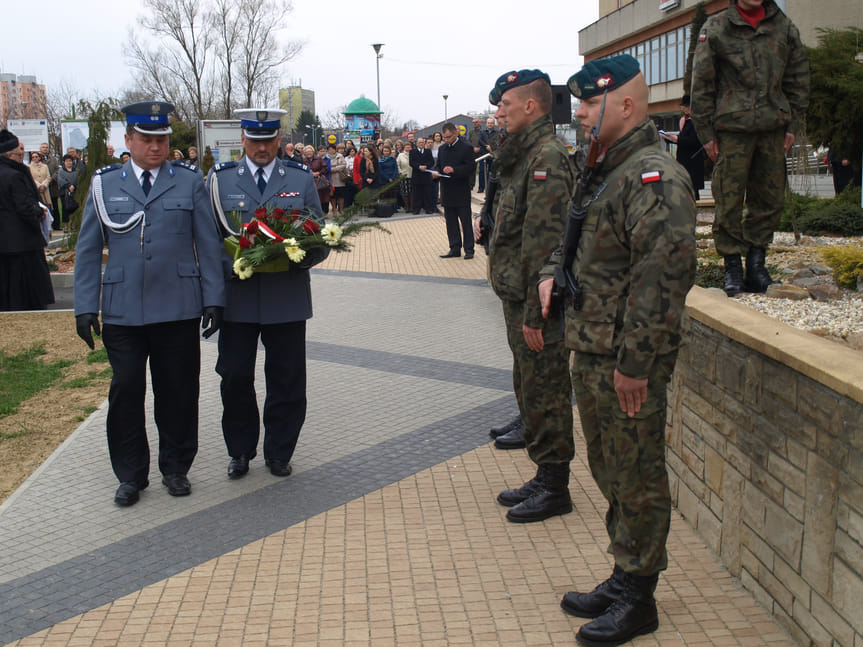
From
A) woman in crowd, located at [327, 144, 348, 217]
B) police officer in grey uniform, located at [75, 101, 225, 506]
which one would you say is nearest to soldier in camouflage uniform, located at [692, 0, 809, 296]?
police officer in grey uniform, located at [75, 101, 225, 506]

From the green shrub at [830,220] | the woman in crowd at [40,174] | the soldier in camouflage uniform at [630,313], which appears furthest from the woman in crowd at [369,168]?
the soldier in camouflage uniform at [630,313]

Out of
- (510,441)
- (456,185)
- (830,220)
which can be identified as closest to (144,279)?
(510,441)

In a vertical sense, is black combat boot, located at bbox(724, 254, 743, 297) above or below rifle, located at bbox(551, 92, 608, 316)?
below

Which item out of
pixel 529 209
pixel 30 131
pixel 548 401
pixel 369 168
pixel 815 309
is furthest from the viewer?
pixel 30 131

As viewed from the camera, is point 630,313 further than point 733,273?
No

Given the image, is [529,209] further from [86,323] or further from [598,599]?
[86,323]

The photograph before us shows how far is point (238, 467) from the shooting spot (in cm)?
536

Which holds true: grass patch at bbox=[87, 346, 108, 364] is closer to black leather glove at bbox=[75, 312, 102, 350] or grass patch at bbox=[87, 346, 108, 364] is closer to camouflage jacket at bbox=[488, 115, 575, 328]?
black leather glove at bbox=[75, 312, 102, 350]

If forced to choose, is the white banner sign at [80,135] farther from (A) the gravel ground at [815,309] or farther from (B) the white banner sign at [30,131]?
(A) the gravel ground at [815,309]

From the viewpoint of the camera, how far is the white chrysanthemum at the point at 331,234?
501 cm

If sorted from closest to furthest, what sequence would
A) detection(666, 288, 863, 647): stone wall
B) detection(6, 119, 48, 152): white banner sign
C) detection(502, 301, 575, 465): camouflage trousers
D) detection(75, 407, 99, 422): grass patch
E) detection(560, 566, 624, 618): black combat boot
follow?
1. detection(666, 288, 863, 647): stone wall
2. detection(560, 566, 624, 618): black combat boot
3. detection(502, 301, 575, 465): camouflage trousers
4. detection(75, 407, 99, 422): grass patch
5. detection(6, 119, 48, 152): white banner sign

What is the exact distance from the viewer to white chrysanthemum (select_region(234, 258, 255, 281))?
4840mm

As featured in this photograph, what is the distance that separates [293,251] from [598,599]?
2.41 meters

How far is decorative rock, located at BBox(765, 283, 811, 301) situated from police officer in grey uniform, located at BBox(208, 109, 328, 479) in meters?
2.85
